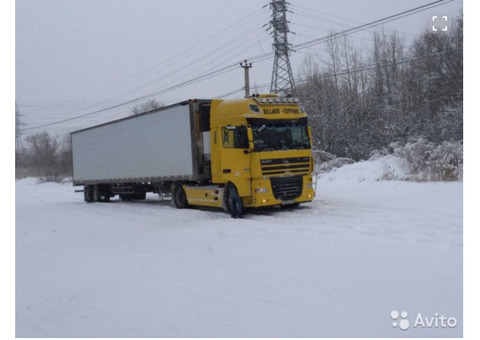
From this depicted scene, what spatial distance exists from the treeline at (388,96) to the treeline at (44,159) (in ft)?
99.9

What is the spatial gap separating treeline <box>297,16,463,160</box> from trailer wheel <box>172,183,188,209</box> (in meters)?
15.4

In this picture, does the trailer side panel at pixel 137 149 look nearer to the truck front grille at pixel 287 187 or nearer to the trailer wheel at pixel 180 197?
the trailer wheel at pixel 180 197

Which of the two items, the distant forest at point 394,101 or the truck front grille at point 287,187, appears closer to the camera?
the truck front grille at point 287,187

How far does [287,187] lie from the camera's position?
551 inches

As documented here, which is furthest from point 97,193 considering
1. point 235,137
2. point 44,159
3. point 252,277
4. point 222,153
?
point 44,159

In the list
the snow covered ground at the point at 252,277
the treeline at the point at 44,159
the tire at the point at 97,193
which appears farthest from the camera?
the treeline at the point at 44,159

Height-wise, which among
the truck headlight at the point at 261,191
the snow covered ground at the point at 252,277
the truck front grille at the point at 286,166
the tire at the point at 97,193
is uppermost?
the truck front grille at the point at 286,166

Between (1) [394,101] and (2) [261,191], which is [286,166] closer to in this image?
(2) [261,191]

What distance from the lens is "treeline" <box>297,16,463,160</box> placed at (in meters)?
29.0

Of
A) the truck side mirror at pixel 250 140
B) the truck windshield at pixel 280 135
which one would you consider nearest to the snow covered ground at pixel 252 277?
the truck side mirror at pixel 250 140

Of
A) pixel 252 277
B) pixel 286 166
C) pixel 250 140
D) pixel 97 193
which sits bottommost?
pixel 252 277

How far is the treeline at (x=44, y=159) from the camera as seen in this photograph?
56.1 meters

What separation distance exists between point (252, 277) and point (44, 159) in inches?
2475

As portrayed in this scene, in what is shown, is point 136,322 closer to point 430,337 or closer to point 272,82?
point 430,337
